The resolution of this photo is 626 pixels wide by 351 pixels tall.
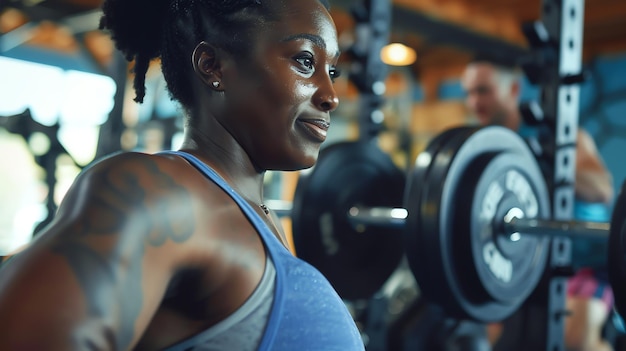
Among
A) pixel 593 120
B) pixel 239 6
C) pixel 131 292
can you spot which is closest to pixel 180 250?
pixel 131 292

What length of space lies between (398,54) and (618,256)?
4.37 metres

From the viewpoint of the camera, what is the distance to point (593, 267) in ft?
7.31

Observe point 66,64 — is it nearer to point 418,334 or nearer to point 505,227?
point 418,334

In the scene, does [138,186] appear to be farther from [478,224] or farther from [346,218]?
[346,218]

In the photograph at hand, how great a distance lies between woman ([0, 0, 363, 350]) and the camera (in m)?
0.45

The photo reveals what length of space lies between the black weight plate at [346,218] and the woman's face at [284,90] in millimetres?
870

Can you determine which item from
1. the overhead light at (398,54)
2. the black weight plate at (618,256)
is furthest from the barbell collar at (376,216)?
the overhead light at (398,54)

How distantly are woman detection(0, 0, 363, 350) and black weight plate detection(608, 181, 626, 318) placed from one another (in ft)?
1.79

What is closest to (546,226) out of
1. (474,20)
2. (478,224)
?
(478,224)

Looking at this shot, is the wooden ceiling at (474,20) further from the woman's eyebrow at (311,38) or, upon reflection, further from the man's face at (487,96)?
the woman's eyebrow at (311,38)

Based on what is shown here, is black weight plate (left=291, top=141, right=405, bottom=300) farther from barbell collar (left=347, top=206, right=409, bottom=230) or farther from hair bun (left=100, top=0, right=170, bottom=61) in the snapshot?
hair bun (left=100, top=0, right=170, bottom=61)

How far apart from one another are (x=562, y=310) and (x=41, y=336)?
132 cm

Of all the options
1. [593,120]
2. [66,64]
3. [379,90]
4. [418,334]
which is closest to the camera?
[379,90]

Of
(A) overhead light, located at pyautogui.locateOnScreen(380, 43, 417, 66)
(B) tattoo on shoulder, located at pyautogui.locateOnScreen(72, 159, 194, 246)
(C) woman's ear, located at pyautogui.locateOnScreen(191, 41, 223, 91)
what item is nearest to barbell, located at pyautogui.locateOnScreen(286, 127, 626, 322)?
(C) woman's ear, located at pyautogui.locateOnScreen(191, 41, 223, 91)
